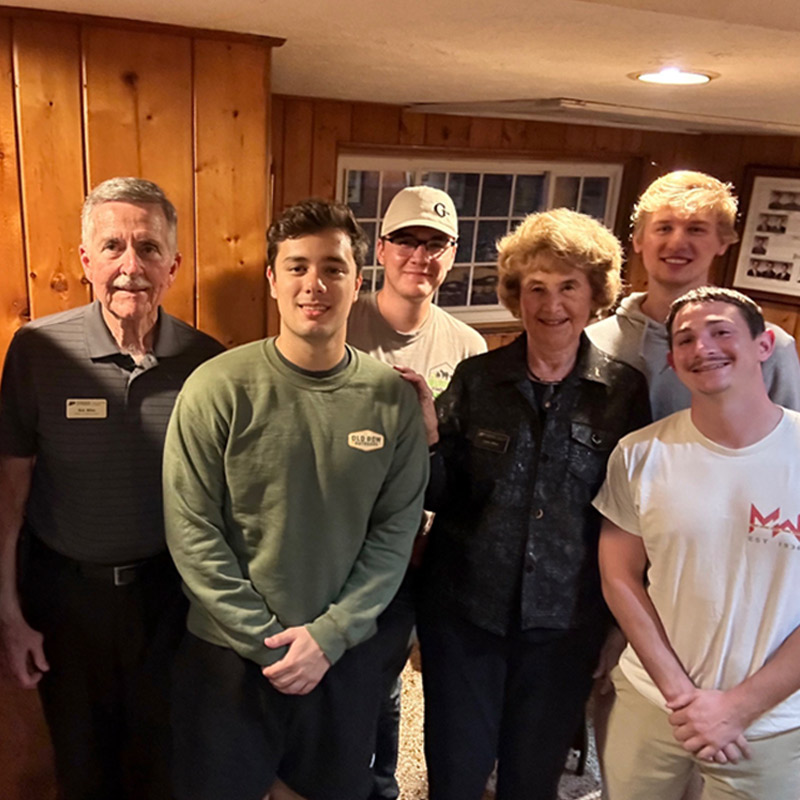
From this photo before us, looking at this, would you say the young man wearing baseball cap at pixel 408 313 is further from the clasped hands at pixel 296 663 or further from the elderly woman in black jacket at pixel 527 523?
the clasped hands at pixel 296 663

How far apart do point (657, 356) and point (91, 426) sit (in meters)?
1.25

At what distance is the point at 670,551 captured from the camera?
1.46m

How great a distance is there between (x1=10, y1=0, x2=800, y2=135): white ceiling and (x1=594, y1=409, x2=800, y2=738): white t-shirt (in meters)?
0.72

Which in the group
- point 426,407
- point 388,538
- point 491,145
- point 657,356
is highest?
point 491,145

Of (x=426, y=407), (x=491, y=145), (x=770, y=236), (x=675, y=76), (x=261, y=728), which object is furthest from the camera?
(x=770, y=236)

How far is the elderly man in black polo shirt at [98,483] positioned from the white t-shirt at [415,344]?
1.50 feet

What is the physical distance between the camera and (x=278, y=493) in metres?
1.42

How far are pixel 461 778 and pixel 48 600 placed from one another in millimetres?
962

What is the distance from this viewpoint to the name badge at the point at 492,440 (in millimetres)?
1558

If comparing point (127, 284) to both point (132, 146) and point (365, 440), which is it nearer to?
point (132, 146)

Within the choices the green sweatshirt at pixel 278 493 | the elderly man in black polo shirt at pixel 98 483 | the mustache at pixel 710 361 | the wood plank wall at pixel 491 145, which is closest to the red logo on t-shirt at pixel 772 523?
the mustache at pixel 710 361

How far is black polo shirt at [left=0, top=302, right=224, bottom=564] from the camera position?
1.51 m

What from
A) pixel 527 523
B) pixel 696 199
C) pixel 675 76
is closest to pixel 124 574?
pixel 527 523

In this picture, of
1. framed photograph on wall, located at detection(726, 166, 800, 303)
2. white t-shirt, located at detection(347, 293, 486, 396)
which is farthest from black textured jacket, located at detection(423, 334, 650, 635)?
framed photograph on wall, located at detection(726, 166, 800, 303)
